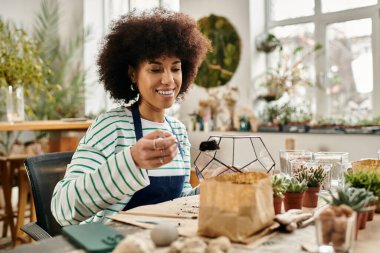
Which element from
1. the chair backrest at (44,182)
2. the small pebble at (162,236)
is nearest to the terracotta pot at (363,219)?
the small pebble at (162,236)

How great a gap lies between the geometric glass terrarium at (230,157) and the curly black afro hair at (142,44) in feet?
1.83

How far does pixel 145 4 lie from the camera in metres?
6.55

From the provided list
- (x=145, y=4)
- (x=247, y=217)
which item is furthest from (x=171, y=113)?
(x=247, y=217)

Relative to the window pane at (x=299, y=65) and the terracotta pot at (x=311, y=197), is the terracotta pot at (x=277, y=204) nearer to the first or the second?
the terracotta pot at (x=311, y=197)

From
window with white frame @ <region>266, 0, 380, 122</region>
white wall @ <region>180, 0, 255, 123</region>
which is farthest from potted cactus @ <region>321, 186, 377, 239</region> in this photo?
white wall @ <region>180, 0, 255, 123</region>

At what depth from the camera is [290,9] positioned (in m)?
4.96

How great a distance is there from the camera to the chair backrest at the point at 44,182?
5.83 feet

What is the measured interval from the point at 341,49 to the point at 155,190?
11.3 ft

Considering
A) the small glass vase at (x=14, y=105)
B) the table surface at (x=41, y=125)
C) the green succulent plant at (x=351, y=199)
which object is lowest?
the green succulent plant at (x=351, y=199)

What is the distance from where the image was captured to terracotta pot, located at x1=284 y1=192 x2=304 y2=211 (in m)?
1.40

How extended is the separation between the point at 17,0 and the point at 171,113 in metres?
2.62

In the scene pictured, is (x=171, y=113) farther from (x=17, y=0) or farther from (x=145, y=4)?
(x=17, y=0)

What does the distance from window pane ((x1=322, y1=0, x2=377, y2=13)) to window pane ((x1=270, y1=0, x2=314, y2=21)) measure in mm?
151

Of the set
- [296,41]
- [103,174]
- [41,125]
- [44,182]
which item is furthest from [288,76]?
[103,174]
